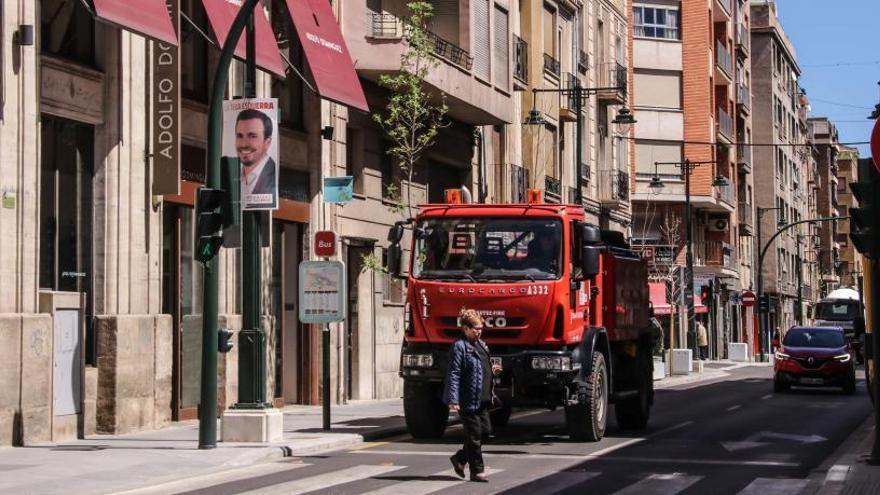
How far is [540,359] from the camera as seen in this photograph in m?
18.8

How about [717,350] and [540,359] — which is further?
[717,350]

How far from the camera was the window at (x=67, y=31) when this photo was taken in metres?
19.7

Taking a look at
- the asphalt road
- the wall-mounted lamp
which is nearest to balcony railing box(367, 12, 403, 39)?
the asphalt road

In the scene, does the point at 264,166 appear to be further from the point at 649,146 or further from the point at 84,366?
the point at 649,146

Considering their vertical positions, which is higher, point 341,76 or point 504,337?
point 341,76

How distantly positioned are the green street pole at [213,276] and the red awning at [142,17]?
1675mm

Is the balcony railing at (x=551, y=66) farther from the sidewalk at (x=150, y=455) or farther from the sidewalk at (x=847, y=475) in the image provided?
the sidewalk at (x=847, y=475)

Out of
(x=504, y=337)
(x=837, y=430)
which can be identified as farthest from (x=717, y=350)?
(x=504, y=337)

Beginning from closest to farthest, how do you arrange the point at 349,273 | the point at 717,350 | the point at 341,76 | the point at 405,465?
the point at 405,465, the point at 341,76, the point at 349,273, the point at 717,350

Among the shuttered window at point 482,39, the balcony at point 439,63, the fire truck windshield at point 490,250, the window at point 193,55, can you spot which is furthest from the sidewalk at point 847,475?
the shuttered window at point 482,39

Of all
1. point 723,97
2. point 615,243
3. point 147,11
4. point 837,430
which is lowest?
Result: point 837,430

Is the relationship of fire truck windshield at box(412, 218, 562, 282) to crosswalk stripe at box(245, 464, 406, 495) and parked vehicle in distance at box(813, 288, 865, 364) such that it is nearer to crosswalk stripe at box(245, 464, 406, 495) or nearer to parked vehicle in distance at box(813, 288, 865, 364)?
crosswalk stripe at box(245, 464, 406, 495)

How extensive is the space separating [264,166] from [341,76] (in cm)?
821

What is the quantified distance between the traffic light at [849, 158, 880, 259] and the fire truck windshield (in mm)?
4095
